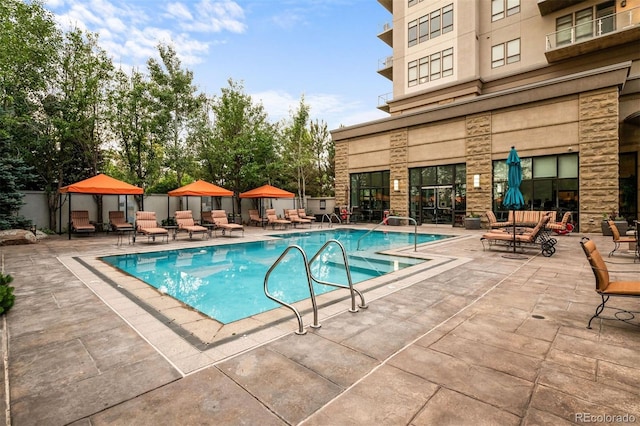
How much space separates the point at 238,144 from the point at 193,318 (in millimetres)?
17296

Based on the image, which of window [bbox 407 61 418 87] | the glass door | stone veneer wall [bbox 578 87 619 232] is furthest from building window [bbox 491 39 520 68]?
the glass door

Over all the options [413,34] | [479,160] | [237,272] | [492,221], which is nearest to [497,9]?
[413,34]

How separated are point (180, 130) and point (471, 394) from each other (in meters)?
21.2

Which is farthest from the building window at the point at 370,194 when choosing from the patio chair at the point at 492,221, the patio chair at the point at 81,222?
the patio chair at the point at 81,222

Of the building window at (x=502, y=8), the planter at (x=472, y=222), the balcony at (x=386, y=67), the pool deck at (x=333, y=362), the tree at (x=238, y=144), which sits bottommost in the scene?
the pool deck at (x=333, y=362)

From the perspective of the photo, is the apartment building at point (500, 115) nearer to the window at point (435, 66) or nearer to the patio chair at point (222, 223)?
the window at point (435, 66)

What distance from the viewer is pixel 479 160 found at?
54.9ft

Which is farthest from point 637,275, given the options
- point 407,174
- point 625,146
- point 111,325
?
point 407,174

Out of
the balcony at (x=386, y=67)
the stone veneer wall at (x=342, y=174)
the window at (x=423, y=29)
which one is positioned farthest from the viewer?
the balcony at (x=386, y=67)

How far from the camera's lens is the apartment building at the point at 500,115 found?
13.6 metres

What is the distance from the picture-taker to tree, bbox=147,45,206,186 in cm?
1814

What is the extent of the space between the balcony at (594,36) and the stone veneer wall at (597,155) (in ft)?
14.8

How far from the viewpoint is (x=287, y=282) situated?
705 centimetres

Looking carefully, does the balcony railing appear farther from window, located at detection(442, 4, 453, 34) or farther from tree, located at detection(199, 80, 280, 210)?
tree, located at detection(199, 80, 280, 210)
